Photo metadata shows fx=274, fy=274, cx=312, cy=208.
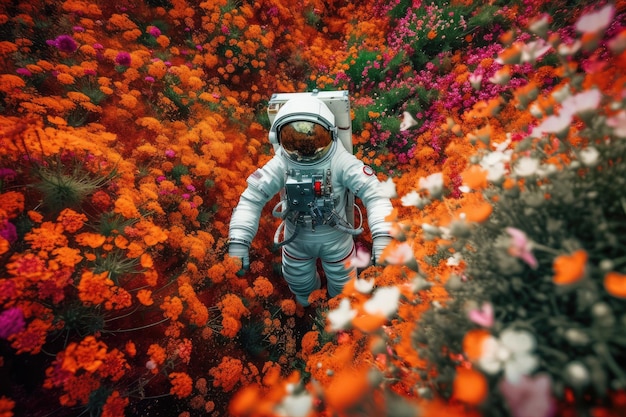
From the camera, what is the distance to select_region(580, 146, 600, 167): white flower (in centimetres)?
95

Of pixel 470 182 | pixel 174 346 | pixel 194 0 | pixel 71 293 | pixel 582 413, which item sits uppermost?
pixel 194 0

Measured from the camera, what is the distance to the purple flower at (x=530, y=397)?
0.65m

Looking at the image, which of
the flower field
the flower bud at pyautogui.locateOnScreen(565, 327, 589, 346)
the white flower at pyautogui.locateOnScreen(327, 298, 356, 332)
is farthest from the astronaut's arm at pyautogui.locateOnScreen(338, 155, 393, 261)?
the flower bud at pyautogui.locateOnScreen(565, 327, 589, 346)

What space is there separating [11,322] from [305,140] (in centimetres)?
234

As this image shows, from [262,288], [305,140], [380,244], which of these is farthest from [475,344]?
[262,288]

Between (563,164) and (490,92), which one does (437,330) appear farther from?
(490,92)

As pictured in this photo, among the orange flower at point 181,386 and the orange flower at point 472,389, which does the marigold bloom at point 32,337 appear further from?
the orange flower at point 472,389

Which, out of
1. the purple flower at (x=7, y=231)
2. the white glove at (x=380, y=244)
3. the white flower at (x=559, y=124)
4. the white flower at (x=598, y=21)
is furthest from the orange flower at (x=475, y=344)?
the purple flower at (x=7, y=231)

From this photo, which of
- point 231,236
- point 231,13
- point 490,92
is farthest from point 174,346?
point 231,13

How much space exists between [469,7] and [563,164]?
471 cm

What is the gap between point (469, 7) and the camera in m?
4.37

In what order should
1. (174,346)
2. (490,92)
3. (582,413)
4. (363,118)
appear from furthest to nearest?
(363,118) → (490,92) → (174,346) → (582,413)

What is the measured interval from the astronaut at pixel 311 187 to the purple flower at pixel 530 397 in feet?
5.45

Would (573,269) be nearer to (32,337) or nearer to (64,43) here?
(32,337)
